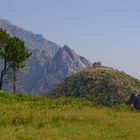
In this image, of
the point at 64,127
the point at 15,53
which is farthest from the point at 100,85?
the point at 64,127

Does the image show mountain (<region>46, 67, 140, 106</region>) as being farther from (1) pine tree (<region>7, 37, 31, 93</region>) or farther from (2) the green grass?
(2) the green grass

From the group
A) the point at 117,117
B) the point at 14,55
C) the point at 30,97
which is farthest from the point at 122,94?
the point at 117,117

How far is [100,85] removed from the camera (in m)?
135

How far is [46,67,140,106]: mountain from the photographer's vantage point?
128500 millimetres

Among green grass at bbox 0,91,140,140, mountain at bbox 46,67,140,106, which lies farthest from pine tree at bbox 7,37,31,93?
mountain at bbox 46,67,140,106

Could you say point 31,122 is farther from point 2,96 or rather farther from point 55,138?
point 2,96

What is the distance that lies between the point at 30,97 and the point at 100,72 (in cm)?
10959

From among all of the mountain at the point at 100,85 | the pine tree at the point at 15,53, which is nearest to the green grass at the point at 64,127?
the pine tree at the point at 15,53

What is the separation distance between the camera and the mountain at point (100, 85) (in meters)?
128

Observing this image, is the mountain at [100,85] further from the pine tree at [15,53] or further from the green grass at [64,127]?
the green grass at [64,127]

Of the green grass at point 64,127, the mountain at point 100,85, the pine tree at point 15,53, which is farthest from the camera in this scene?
the mountain at point 100,85

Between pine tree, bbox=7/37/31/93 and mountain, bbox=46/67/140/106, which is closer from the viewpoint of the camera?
pine tree, bbox=7/37/31/93

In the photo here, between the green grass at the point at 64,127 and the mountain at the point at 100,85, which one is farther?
the mountain at the point at 100,85

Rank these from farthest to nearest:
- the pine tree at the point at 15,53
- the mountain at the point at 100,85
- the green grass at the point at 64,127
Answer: the mountain at the point at 100,85
the pine tree at the point at 15,53
the green grass at the point at 64,127
